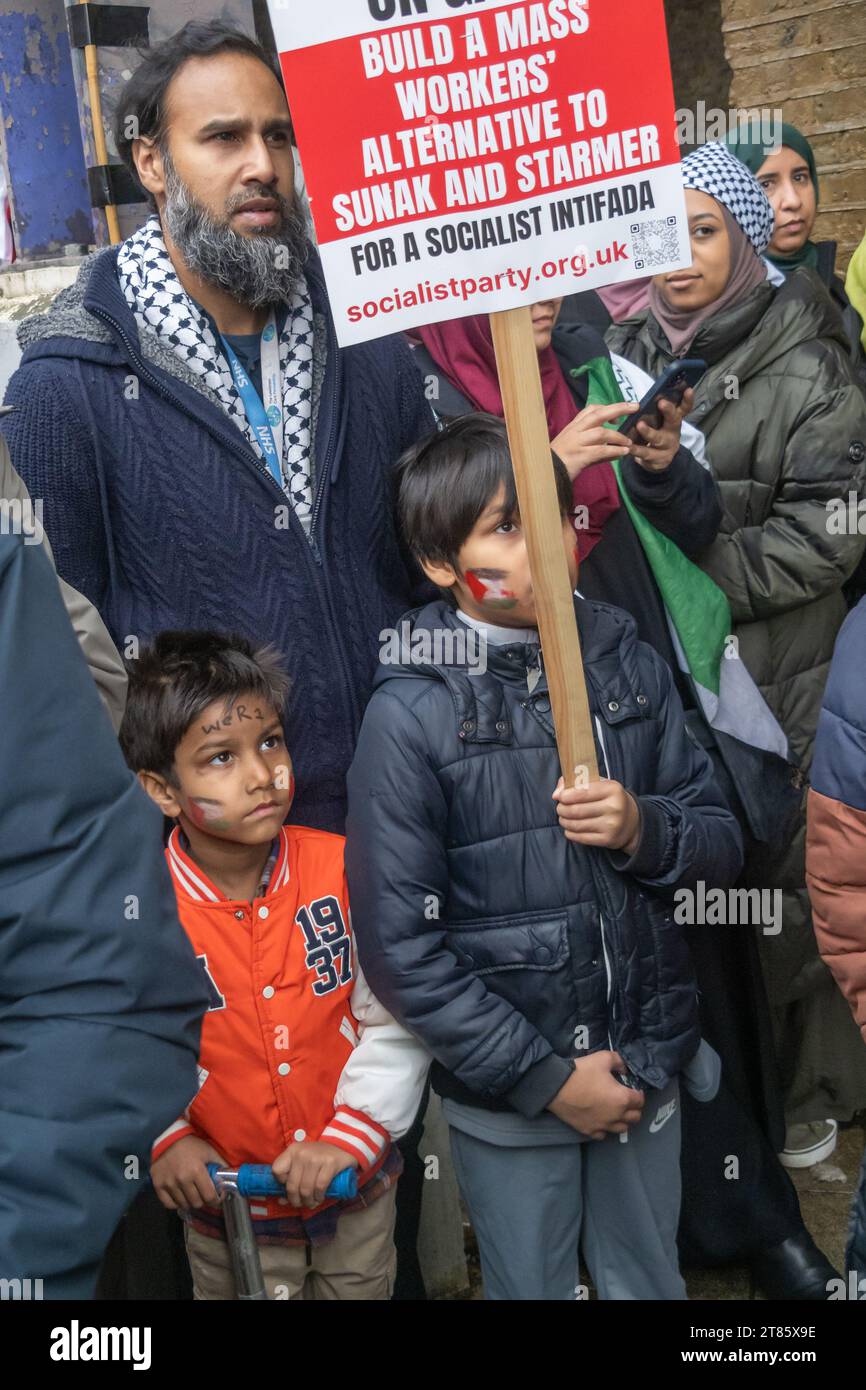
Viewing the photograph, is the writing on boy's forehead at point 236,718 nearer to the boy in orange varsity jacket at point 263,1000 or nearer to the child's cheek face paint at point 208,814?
the boy in orange varsity jacket at point 263,1000

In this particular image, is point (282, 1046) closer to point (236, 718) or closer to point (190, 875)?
point (190, 875)

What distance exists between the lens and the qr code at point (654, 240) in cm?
223

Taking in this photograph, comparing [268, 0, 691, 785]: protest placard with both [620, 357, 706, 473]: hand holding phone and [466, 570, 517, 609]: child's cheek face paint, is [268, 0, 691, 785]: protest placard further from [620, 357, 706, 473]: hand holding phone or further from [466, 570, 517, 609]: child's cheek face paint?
[620, 357, 706, 473]: hand holding phone

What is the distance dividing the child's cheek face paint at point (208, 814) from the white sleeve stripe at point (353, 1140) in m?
0.48

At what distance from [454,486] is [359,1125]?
99cm

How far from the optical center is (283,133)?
2.55m

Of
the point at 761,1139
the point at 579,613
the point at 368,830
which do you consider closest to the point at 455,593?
the point at 579,613

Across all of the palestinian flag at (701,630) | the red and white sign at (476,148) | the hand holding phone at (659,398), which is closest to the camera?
the red and white sign at (476,148)

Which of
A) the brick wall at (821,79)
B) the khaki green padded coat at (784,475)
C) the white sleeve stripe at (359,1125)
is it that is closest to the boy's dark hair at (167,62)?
the khaki green padded coat at (784,475)

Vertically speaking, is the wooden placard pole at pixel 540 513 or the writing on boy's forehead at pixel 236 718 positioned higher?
the wooden placard pole at pixel 540 513

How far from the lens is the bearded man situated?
2441mm

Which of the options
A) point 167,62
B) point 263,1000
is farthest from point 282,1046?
point 167,62

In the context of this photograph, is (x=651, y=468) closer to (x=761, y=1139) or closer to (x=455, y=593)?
(x=455, y=593)

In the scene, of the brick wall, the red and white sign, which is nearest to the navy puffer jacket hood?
the red and white sign
